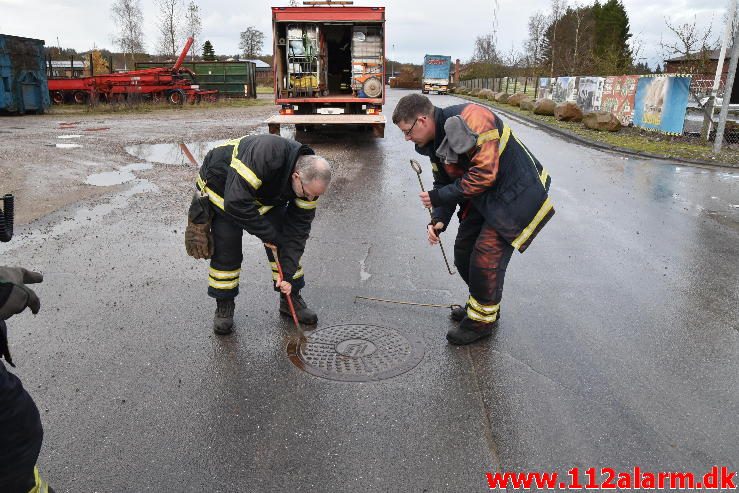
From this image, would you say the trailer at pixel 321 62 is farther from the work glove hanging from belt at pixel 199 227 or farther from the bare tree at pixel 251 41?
the bare tree at pixel 251 41

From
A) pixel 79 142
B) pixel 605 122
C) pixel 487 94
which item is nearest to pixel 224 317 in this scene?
pixel 79 142

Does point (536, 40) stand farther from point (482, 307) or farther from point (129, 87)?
point (482, 307)

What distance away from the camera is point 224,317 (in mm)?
3852

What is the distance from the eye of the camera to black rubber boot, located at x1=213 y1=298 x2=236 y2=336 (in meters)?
3.77

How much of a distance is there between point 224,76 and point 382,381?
101ft

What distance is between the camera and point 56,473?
8.04 feet

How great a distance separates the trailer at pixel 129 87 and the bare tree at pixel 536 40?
26.6m

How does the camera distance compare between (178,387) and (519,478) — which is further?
(178,387)

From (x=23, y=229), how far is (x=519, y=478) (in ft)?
18.7

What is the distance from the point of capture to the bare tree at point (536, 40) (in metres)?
42.8

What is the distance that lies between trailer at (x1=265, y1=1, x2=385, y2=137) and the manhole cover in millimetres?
9708

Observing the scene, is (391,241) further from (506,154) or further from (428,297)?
(506,154)

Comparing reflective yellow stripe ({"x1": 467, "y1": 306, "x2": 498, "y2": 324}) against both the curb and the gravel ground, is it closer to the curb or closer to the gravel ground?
the gravel ground

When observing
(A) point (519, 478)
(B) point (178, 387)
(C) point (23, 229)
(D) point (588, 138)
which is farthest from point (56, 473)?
(D) point (588, 138)
